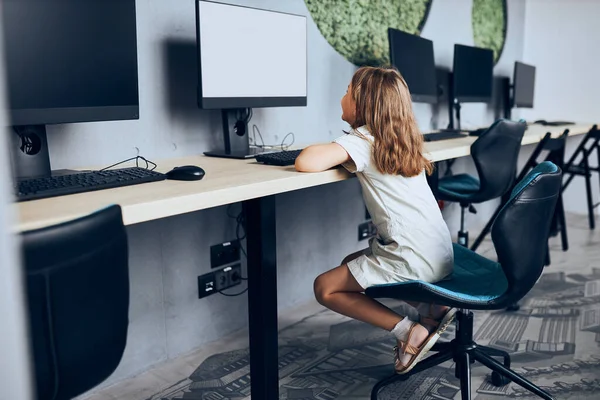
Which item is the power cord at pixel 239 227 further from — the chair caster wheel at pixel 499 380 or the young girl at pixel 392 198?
the chair caster wheel at pixel 499 380

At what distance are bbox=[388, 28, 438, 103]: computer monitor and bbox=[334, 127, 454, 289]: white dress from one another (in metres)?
1.12

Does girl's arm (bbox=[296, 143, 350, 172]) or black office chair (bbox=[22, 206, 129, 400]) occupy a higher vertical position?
girl's arm (bbox=[296, 143, 350, 172])

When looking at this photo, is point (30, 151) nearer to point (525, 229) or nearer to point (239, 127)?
point (239, 127)

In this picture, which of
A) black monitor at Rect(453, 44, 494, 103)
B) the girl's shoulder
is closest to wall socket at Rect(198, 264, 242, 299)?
the girl's shoulder

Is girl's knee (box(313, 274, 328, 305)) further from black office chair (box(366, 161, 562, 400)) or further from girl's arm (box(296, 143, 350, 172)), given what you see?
girl's arm (box(296, 143, 350, 172))

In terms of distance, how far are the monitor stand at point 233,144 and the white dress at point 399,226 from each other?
0.44 metres

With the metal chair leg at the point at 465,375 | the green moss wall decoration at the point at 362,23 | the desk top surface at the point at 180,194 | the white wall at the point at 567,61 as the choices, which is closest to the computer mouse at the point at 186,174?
the desk top surface at the point at 180,194

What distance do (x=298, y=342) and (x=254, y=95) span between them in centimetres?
96

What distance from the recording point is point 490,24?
418 cm

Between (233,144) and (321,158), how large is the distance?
534 mm

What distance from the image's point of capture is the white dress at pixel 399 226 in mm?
1570

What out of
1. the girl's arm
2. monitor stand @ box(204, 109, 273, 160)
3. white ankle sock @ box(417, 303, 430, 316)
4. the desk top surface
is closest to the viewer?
the desk top surface

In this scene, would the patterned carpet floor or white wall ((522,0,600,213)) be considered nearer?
the patterned carpet floor

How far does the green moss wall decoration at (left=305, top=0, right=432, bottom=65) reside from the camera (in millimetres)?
2549
